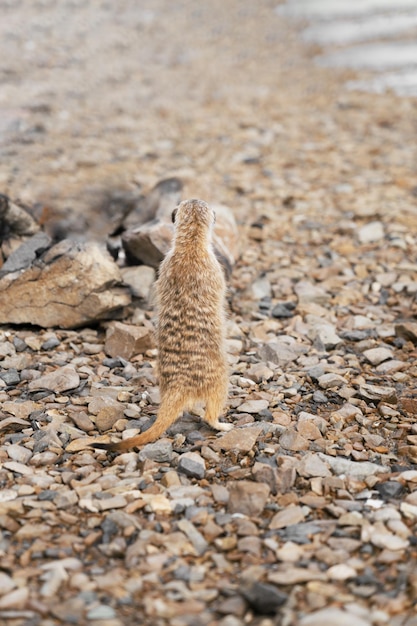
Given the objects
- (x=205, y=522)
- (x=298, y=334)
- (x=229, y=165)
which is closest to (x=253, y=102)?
(x=229, y=165)

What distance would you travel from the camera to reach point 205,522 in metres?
3.36

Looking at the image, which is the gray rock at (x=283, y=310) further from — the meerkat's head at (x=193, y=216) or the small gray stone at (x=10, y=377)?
the small gray stone at (x=10, y=377)

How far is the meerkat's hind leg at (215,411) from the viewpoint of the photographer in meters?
4.12

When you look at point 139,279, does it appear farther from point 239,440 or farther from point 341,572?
point 341,572

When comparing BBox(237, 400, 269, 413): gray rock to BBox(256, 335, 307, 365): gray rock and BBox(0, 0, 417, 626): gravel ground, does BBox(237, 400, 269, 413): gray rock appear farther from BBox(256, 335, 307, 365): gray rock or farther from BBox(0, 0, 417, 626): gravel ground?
BBox(256, 335, 307, 365): gray rock

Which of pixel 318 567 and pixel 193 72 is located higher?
pixel 193 72

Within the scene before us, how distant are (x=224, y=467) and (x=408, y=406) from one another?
1342 mm

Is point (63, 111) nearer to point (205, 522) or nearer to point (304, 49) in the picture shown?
point (304, 49)

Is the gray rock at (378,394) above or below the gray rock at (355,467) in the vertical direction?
above

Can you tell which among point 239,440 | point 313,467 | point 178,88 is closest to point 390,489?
point 313,467

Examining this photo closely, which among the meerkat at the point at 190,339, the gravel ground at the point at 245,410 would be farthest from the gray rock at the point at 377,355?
the meerkat at the point at 190,339

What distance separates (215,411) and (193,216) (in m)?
1.26

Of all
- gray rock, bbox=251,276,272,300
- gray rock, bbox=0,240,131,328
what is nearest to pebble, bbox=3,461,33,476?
gray rock, bbox=0,240,131,328

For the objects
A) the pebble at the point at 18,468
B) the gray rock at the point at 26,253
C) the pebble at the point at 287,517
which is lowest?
the pebble at the point at 287,517
